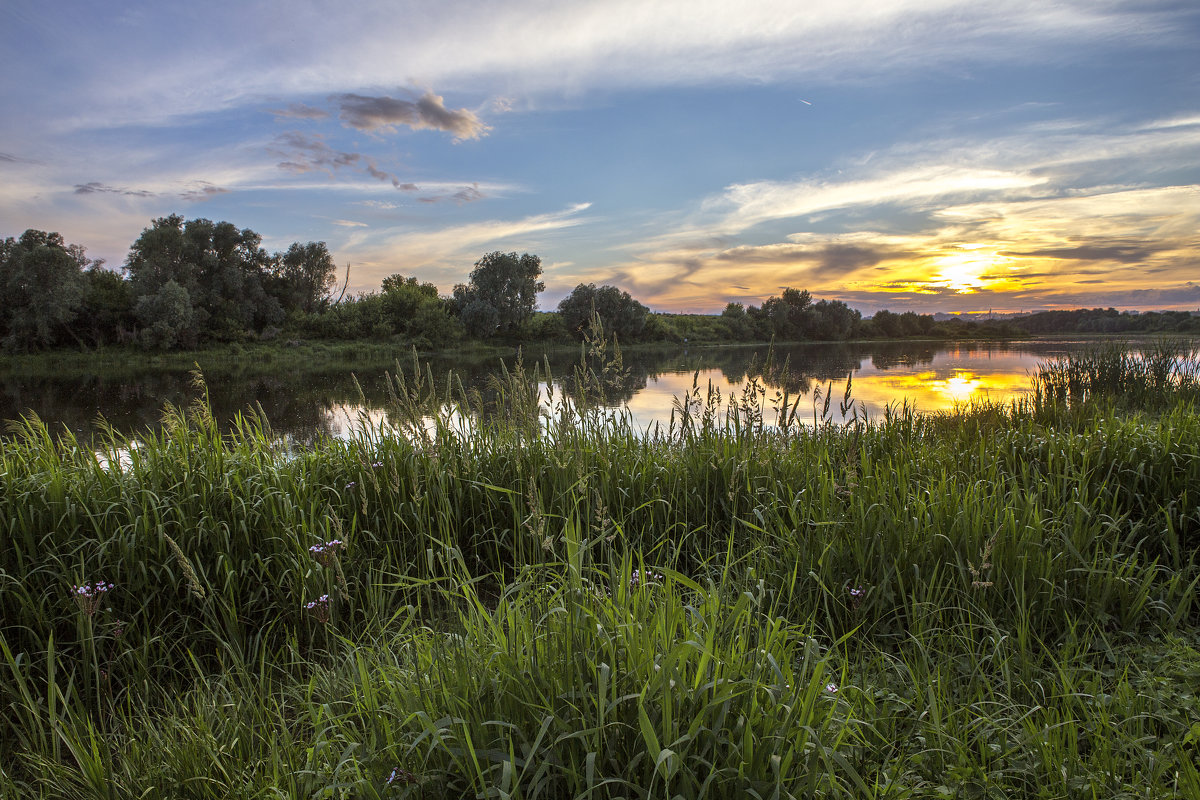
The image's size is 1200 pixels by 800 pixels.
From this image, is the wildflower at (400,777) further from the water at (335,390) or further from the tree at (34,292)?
the tree at (34,292)

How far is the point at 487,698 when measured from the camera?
1.92 metres

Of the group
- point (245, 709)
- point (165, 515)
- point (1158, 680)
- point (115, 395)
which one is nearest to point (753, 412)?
point (1158, 680)

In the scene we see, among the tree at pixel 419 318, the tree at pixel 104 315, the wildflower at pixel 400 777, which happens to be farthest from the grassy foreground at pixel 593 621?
the tree at pixel 104 315

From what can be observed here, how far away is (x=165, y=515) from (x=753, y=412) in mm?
4222

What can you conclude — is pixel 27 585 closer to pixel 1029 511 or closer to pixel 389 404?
pixel 389 404

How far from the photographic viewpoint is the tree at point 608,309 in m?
41.9

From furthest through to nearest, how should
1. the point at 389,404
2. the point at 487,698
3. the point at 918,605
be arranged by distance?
the point at 389,404
the point at 918,605
the point at 487,698

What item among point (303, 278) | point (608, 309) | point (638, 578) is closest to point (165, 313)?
point (303, 278)

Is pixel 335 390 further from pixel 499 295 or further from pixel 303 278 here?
pixel 303 278

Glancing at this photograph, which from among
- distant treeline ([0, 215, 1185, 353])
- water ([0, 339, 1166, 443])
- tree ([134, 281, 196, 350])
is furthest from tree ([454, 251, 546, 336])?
tree ([134, 281, 196, 350])

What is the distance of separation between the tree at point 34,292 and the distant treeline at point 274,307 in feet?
0.21

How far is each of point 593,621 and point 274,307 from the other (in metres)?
44.9

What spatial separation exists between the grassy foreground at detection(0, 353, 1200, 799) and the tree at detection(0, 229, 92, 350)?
35055 mm

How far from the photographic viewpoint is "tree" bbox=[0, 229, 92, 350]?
30.3 meters
